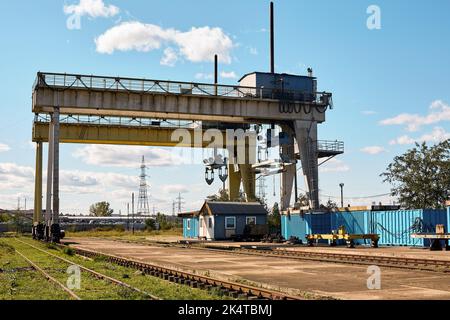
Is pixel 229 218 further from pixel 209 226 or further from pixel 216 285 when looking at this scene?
pixel 216 285

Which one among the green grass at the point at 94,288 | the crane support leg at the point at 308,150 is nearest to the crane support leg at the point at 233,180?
the crane support leg at the point at 308,150

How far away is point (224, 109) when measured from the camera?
41.1 m

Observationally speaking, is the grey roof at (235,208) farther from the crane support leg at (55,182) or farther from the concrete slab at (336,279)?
the concrete slab at (336,279)

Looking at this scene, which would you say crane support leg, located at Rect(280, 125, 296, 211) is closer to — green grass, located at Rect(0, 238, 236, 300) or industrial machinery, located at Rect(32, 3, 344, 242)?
industrial machinery, located at Rect(32, 3, 344, 242)

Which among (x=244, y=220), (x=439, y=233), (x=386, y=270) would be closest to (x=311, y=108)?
(x=244, y=220)

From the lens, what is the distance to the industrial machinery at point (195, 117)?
126 feet

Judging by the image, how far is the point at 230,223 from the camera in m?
45.9

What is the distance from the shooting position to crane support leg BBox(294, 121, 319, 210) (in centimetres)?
4266

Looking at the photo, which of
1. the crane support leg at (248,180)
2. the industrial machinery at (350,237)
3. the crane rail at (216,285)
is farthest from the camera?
the crane support leg at (248,180)

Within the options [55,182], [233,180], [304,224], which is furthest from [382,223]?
[233,180]

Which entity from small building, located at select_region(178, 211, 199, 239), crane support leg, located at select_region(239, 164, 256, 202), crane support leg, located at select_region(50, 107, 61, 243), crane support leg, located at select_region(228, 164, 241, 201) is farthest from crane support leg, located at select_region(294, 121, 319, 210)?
crane support leg, located at select_region(50, 107, 61, 243)

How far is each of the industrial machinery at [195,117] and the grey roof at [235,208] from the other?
7.47ft
